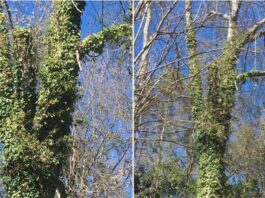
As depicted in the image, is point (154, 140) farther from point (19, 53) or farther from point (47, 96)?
point (19, 53)

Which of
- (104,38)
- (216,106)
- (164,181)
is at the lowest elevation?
(164,181)

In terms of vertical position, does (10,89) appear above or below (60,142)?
above

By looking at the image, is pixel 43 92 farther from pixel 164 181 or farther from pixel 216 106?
pixel 216 106

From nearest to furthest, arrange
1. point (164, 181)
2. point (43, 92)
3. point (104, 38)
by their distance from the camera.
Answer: point (164, 181) < point (104, 38) < point (43, 92)

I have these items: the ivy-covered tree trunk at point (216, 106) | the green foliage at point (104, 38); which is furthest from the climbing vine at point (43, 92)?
the ivy-covered tree trunk at point (216, 106)

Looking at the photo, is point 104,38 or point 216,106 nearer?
point 104,38

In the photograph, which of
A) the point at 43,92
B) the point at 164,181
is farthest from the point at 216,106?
the point at 43,92

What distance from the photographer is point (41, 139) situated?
3.48 m

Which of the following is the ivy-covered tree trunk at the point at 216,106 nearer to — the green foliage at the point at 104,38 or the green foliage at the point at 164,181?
the green foliage at the point at 164,181

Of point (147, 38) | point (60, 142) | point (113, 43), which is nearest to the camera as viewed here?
point (147, 38)

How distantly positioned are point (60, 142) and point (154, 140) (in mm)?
796

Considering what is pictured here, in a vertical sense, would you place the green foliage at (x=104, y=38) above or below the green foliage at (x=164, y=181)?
above

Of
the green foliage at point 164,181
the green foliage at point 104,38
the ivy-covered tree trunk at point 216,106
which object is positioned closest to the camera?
the green foliage at point 164,181

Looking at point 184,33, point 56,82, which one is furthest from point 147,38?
point 56,82
